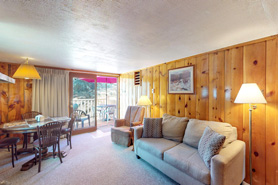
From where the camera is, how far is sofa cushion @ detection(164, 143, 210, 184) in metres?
1.59

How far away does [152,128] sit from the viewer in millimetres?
2754

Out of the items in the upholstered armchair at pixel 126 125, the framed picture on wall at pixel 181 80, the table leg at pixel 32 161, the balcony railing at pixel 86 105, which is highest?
the framed picture on wall at pixel 181 80

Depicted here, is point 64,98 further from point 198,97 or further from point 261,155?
point 261,155

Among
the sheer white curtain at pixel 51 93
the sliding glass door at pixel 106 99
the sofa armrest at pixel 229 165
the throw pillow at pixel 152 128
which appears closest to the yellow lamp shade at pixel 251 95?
the sofa armrest at pixel 229 165

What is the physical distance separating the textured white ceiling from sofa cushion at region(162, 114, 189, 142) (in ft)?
4.94

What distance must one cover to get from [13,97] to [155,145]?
4096mm

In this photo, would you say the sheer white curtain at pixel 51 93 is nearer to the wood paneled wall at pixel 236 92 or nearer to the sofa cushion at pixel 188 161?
the wood paneled wall at pixel 236 92

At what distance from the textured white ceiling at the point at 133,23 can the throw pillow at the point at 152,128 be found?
1.61 meters

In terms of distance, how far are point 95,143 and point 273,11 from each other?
4.18 metres

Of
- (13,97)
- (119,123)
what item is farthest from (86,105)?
(13,97)

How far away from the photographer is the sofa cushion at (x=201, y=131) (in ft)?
6.51

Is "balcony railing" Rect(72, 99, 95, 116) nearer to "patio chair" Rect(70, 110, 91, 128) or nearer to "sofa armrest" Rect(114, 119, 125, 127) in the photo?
"patio chair" Rect(70, 110, 91, 128)

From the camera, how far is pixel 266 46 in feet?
6.14

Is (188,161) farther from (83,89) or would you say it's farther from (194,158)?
(83,89)
